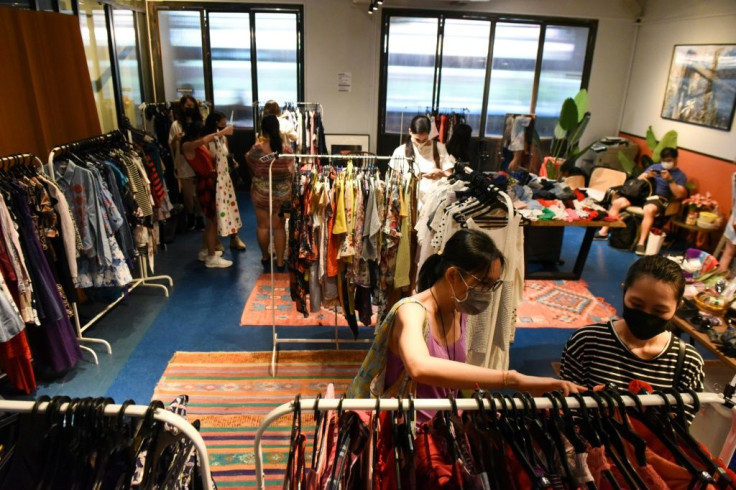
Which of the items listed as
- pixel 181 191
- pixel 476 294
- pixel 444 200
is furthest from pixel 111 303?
pixel 476 294

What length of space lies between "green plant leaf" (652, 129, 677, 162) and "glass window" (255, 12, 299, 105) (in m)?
5.47

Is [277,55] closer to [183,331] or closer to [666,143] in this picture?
[183,331]

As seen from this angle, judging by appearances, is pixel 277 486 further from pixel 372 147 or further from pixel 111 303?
pixel 372 147

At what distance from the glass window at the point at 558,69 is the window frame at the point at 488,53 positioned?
9cm

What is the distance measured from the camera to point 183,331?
4.13 metres

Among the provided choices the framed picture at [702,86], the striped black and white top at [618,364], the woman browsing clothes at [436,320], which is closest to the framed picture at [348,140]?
the framed picture at [702,86]

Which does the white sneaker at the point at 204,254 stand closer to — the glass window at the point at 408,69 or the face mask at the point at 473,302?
the glass window at the point at 408,69

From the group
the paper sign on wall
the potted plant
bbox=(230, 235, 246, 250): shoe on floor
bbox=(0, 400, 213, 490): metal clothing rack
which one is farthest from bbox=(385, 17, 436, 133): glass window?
bbox=(0, 400, 213, 490): metal clothing rack

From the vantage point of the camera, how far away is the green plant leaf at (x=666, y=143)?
22.7ft

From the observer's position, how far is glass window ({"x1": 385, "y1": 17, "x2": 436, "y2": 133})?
799 centimetres

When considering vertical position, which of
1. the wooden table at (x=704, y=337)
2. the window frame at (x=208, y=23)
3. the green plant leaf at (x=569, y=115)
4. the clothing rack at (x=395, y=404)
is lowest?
the wooden table at (x=704, y=337)

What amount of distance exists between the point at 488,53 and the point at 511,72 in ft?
1.73

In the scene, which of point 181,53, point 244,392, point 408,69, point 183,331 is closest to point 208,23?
point 181,53

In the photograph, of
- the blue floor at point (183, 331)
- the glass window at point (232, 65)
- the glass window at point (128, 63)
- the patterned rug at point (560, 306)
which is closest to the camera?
the blue floor at point (183, 331)
